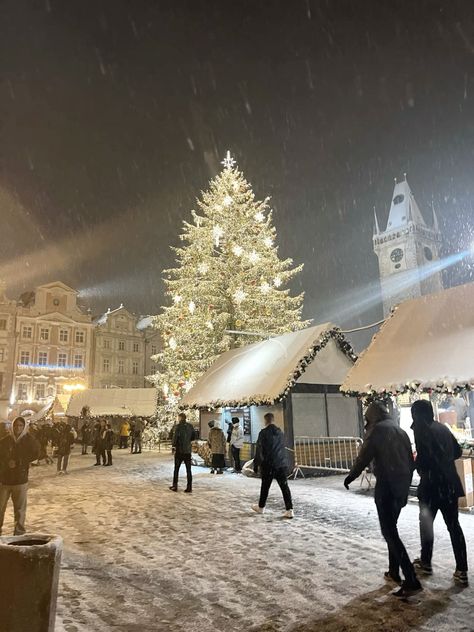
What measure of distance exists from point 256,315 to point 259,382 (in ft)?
30.6

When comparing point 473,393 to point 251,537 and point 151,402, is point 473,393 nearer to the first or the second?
point 251,537

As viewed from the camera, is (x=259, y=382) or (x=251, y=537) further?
(x=259, y=382)

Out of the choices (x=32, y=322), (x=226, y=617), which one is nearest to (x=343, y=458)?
(x=226, y=617)

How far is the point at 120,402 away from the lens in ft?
115

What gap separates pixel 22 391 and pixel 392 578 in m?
57.6

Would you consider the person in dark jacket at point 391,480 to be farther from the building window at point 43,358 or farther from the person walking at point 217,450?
the building window at point 43,358

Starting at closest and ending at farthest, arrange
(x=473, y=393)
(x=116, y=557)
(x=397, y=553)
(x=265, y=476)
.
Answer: (x=397, y=553) < (x=116, y=557) < (x=265, y=476) < (x=473, y=393)

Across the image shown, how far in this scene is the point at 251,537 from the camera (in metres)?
7.59

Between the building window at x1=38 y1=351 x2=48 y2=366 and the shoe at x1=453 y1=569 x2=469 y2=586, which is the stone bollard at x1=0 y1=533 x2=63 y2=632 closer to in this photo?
the shoe at x1=453 y1=569 x2=469 y2=586

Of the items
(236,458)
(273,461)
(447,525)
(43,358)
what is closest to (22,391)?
(43,358)

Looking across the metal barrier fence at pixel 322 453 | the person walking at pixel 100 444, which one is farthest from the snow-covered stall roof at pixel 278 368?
the person walking at pixel 100 444

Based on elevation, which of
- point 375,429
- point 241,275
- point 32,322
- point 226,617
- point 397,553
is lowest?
point 226,617

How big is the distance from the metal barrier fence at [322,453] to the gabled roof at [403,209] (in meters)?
107

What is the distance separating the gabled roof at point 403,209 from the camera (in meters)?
114
